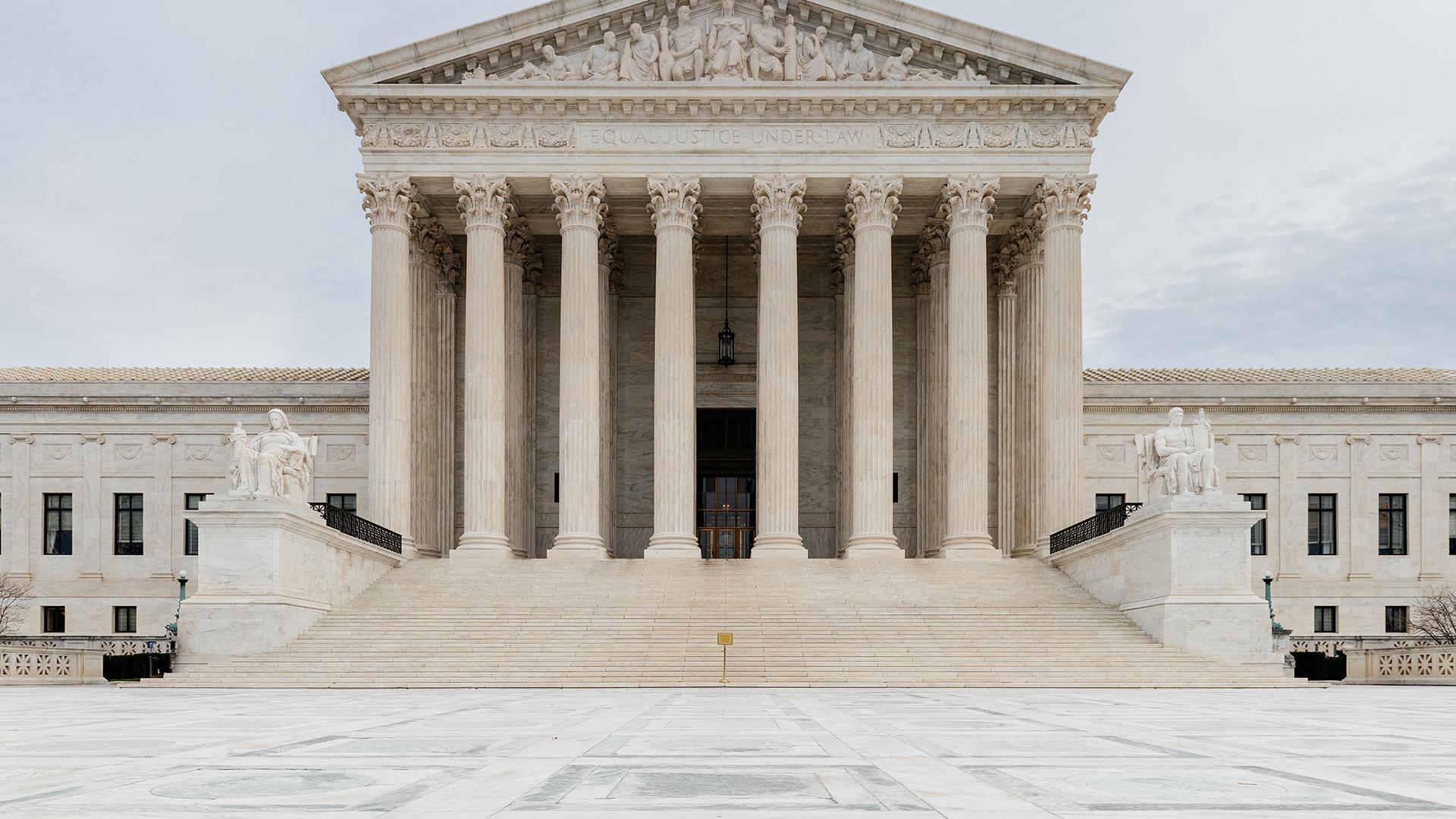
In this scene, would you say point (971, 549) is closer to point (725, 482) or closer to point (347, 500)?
point (725, 482)

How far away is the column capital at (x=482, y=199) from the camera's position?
4406 centimetres

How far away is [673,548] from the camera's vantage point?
42719 mm

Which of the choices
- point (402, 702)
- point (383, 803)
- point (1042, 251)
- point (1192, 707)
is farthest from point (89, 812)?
point (1042, 251)

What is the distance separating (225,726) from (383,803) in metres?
8.12

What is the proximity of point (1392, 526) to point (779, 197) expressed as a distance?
2902 cm

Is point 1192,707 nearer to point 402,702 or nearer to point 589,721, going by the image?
point 589,721

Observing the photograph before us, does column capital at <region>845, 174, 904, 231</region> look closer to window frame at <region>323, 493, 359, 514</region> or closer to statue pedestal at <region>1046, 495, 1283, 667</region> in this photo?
statue pedestal at <region>1046, 495, 1283, 667</region>

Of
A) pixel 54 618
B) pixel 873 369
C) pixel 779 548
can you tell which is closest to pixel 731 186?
pixel 873 369

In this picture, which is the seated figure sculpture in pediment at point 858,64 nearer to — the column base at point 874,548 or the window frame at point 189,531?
the column base at point 874,548

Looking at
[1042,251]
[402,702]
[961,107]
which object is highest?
[961,107]

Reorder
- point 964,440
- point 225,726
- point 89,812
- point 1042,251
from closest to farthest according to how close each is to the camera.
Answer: point 89,812
point 225,726
point 964,440
point 1042,251

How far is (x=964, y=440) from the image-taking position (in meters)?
43.8

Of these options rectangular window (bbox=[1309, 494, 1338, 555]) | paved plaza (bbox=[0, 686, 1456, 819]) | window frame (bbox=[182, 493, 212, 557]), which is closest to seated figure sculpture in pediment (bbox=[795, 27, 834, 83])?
rectangular window (bbox=[1309, 494, 1338, 555])

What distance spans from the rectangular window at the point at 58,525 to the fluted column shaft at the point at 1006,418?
3644cm
